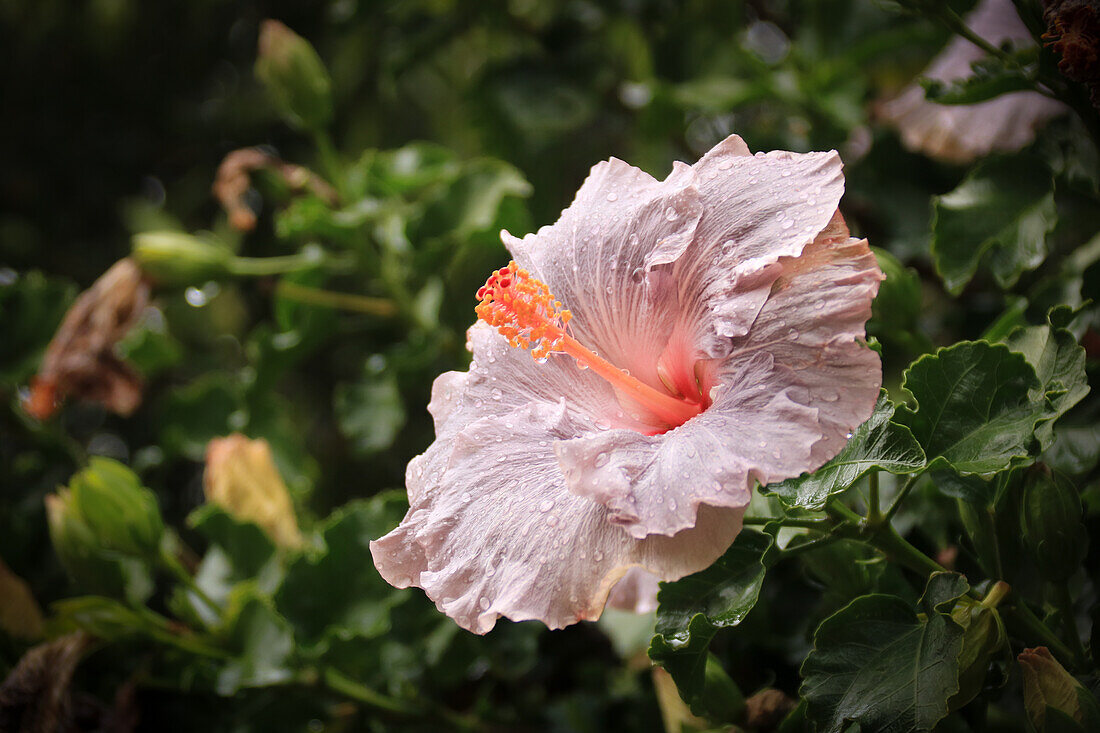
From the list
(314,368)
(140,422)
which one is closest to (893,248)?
(314,368)

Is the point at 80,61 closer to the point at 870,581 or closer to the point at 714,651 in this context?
the point at 714,651

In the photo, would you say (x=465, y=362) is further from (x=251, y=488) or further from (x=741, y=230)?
(x=741, y=230)

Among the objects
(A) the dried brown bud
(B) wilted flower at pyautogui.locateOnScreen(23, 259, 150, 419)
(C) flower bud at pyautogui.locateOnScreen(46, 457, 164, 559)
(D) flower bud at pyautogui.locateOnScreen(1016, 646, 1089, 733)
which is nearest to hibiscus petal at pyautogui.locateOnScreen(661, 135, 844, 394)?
(D) flower bud at pyautogui.locateOnScreen(1016, 646, 1089, 733)

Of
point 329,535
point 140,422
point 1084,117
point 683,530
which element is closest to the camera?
point 683,530

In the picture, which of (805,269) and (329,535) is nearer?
(805,269)

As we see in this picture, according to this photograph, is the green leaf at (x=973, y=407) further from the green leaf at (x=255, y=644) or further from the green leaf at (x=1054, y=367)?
the green leaf at (x=255, y=644)

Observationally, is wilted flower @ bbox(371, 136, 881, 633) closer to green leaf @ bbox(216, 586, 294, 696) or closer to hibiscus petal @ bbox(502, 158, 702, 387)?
hibiscus petal @ bbox(502, 158, 702, 387)
